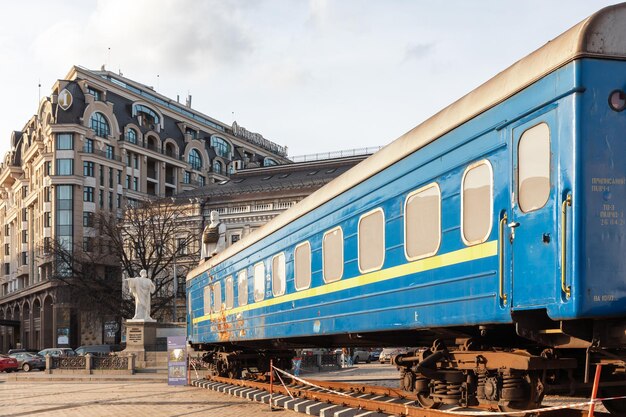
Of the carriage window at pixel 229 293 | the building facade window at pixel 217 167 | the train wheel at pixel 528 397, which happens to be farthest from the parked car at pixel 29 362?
the building facade window at pixel 217 167

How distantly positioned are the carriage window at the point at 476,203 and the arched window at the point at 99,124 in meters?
77.4

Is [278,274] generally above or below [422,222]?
below

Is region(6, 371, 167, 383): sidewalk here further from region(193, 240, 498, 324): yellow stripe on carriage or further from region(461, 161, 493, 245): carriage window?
region(461, 161, 493, 245): carriage window

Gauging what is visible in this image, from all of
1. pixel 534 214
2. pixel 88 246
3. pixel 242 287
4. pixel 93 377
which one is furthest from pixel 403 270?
pixel 88 246

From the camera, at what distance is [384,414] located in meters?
11.9

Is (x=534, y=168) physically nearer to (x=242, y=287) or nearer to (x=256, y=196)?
(x=242, y=287)

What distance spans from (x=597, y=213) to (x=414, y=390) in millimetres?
4788

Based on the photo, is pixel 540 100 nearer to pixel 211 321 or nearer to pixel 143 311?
pixel 211 321

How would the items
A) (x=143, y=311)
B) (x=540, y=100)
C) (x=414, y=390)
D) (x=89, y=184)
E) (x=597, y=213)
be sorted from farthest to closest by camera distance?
(x=89, y=184) < (x=143, y=311) < (x=414, y=390) < (x=540, y=100) < (x=597, y=213)

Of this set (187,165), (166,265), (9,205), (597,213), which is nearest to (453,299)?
(597,213)

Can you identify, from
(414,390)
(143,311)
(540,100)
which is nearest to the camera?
(540,100)

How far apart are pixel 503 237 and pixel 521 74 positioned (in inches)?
62.3

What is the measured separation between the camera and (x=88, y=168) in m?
80.1

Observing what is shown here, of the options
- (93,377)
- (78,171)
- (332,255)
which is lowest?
(93,377)
